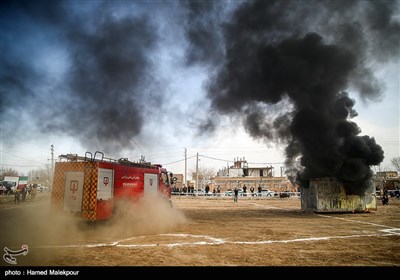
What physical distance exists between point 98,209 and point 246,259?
662cm

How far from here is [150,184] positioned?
569 inches

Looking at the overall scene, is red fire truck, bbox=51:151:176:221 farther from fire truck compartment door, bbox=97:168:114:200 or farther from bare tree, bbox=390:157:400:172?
bare tree, bbox=390:157:400:172

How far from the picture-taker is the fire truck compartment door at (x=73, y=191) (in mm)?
10961

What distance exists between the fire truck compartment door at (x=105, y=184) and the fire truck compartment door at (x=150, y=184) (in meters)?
2.56

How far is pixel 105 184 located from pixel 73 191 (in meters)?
1.32

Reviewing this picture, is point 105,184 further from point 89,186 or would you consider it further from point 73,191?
point 73,191

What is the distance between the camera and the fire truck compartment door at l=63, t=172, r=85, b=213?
11.0 meters

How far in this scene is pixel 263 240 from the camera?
391 inches

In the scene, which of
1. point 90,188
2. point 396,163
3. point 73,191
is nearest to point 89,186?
point 90,188

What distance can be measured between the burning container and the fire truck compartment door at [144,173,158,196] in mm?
13058
